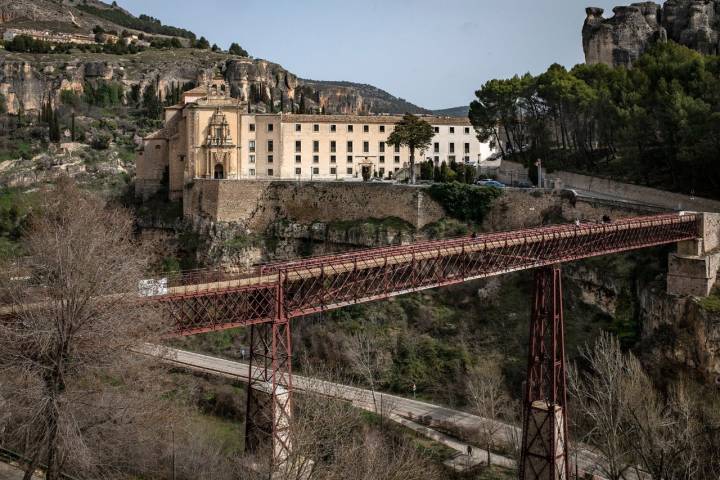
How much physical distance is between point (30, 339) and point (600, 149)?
4539cm

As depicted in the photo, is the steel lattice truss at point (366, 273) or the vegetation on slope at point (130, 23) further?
the vegetation on slope at point (130, 23)

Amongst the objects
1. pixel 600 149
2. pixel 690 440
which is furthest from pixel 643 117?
pixel 690 440

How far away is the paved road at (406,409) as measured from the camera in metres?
25.9

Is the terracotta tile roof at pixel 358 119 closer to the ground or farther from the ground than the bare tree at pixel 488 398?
farther from the ground

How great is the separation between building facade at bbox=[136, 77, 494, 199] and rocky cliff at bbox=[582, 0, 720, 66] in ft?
72.9

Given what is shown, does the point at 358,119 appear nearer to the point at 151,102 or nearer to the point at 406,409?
the point at 406,409

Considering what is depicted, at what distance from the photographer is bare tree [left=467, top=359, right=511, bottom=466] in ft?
88.5

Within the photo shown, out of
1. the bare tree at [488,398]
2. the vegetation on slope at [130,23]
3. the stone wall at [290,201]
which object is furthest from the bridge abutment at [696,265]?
the vegetation on slope at [130,23]

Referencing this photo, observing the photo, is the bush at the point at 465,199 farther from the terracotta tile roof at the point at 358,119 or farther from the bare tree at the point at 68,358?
the bare tree at the point at 68,358

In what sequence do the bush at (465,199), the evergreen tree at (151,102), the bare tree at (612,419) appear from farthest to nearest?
the evergreen tree at (151,102), the bush at (465,199), the bare tree at (612,419)

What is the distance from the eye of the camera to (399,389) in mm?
33875

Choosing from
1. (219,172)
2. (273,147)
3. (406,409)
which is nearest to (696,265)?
(406,409)

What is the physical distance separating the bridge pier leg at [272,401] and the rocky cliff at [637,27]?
5961cm

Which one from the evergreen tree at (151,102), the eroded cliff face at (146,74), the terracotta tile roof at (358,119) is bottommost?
the terracotta tile roof at (358,119)
